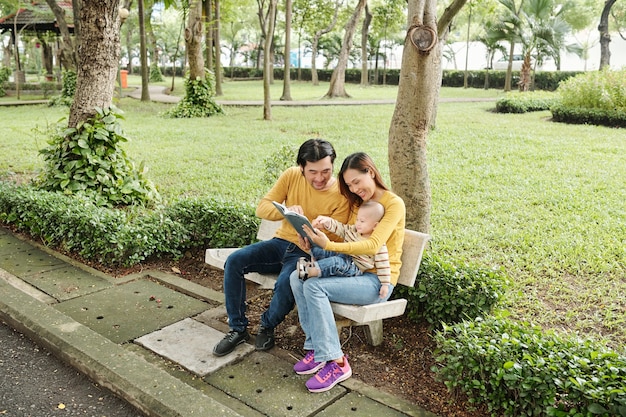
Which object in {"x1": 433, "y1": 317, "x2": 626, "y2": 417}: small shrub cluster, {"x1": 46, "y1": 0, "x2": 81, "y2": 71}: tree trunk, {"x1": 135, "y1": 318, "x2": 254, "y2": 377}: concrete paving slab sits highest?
{"x1": 46, "y1": 0, "x2": 81, "y2": 71}: tree trunk

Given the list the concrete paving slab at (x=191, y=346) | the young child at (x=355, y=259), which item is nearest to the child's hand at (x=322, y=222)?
the young child at (x=355, y=259)

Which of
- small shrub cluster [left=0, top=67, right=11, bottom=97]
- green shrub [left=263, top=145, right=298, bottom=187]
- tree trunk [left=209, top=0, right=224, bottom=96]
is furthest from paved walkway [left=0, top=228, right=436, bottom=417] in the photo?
small shrub cluster [left=0, top=67, right=11, bottom=97]

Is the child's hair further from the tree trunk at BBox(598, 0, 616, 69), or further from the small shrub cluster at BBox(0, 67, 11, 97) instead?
the small shrub cluster at BBox(0, 67, 11, 97)

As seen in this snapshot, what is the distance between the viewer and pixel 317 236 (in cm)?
341

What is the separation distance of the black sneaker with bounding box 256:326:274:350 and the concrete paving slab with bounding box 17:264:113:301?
170 centimetres

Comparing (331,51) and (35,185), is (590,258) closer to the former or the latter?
(35,185)

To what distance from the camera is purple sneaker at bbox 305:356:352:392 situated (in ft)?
10.5

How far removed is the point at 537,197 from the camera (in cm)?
699

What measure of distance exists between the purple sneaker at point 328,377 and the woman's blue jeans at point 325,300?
66mm

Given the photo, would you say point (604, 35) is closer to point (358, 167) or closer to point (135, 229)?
point (135, 229)

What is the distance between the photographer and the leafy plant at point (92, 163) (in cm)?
647

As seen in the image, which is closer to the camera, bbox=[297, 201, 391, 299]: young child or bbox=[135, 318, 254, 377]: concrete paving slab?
bbox=[297, 201, 391, 299]: young child

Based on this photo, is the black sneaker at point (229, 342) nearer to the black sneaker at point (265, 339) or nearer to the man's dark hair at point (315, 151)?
the black sneaker at point (265, 339)

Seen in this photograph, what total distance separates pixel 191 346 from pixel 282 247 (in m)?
0.86
